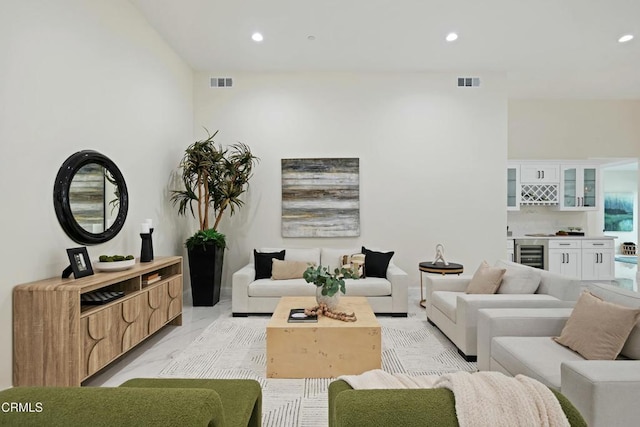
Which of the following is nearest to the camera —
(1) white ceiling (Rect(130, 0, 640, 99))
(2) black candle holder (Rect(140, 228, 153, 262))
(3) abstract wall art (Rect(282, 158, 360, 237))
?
(2) black candle holder (Rect(140, 228, 153, 262))

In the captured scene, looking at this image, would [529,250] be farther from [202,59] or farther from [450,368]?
[202,59]

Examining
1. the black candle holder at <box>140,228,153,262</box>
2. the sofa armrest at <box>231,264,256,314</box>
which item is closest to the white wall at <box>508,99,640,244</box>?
the sofa armrest at <box>231,264,256,314</box>

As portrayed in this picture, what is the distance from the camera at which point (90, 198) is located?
316 centimetres

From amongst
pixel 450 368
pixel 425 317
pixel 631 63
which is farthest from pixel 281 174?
pixel 631 63

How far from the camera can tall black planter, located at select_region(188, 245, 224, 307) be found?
15.8 ft

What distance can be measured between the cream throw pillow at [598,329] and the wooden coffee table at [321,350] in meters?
1.28

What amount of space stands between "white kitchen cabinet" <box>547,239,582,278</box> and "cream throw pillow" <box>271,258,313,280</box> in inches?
188

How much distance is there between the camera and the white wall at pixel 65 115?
7.81ft

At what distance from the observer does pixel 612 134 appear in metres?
6.73

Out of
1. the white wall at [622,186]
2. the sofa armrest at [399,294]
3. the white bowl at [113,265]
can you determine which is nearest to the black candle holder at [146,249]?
the white bowl at [113,265]

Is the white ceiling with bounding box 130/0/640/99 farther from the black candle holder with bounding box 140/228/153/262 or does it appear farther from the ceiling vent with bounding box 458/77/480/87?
the black candle holder with bounding box 140/228/153/262

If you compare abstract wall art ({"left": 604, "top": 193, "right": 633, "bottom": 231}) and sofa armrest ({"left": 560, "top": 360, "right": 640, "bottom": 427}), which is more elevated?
abstract wall art ({"left": 604, "top": 193, "right": 633, "bottom": 231})

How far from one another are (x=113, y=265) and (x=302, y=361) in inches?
70.0

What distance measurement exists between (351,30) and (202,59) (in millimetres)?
2248
